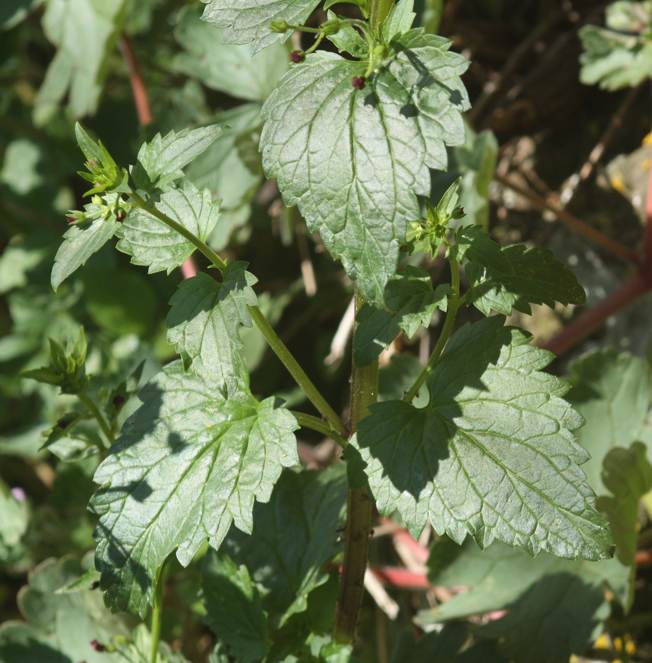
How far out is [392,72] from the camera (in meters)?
1.37

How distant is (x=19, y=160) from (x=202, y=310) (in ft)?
8.50

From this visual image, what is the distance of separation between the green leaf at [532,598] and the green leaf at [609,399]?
0.96 feet

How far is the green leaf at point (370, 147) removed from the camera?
130 centimetres

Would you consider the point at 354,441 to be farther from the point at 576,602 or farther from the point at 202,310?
the point at 576,602

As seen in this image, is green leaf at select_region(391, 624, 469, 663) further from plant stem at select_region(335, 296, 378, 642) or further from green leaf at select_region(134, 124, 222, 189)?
green leaf at select_region(134, 124, 222, 189)

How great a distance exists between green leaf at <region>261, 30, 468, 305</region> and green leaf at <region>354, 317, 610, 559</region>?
29 cm

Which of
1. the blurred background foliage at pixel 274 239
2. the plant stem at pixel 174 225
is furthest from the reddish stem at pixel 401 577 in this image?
the plant stem at pixel 174 225

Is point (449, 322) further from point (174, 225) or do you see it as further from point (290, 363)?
point (174, 225)

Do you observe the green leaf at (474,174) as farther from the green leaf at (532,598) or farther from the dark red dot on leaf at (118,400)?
the dark red dot on leaf at (118,400)

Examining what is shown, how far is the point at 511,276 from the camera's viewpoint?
4.94 feet

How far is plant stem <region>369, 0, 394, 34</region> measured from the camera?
1.40m

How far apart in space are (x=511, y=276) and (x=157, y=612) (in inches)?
32.6

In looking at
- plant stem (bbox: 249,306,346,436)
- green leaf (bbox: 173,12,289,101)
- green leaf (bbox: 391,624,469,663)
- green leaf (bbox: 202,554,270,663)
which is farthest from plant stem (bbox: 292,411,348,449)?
green leaf (bbox: 173,12,289,101)

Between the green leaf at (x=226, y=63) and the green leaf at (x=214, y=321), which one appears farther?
the green leaf at (x=226, y=63)
